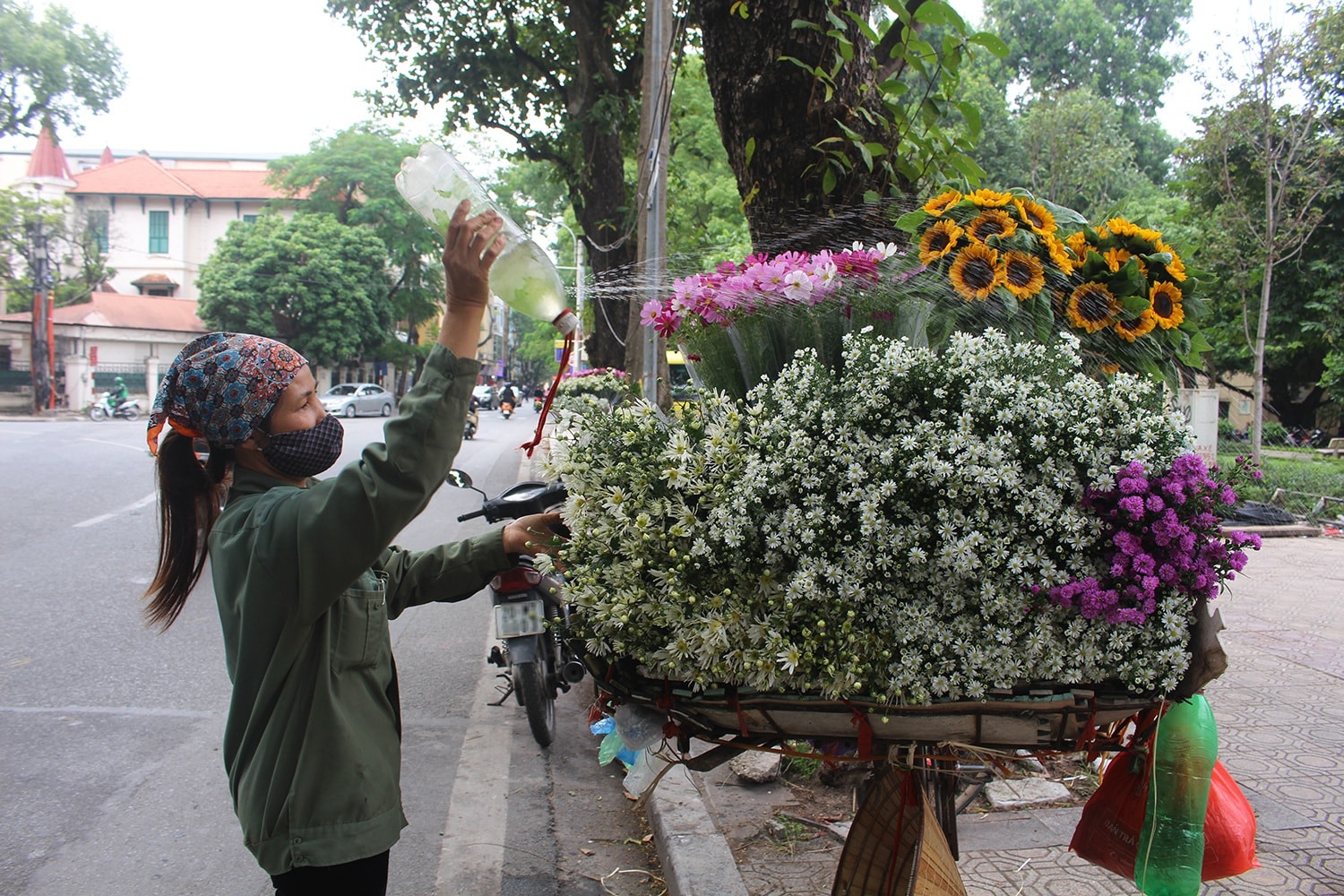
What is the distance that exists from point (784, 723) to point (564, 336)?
2.83 feet

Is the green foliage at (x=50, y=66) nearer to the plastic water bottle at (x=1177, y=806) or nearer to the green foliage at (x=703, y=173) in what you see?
the green foliage at (x=703, y=173)

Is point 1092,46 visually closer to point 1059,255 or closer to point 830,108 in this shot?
point 830,108

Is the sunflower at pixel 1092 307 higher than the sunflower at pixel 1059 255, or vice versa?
the sunflower at pixel 1059 255

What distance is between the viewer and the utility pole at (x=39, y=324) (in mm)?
30641

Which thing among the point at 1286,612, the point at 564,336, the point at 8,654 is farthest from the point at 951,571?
the point at 1286,612

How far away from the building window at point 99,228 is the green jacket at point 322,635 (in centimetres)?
4382

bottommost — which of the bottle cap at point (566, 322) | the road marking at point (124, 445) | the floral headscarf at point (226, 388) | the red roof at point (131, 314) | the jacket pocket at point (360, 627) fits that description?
the road marking at point (124, 445)

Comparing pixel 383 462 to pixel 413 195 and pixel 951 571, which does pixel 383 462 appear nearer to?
pixel 413 195

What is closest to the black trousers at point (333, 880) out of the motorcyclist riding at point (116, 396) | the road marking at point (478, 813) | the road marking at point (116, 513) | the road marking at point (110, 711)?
the road marking at point (478, 813)

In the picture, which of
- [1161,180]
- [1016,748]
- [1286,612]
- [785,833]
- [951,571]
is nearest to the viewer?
[951,571]

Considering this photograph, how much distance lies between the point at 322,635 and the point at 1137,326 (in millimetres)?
1741

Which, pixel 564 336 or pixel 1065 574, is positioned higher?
pixel 564 336

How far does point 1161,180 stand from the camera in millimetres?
36406

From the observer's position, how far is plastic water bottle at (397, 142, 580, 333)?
5.61ft
